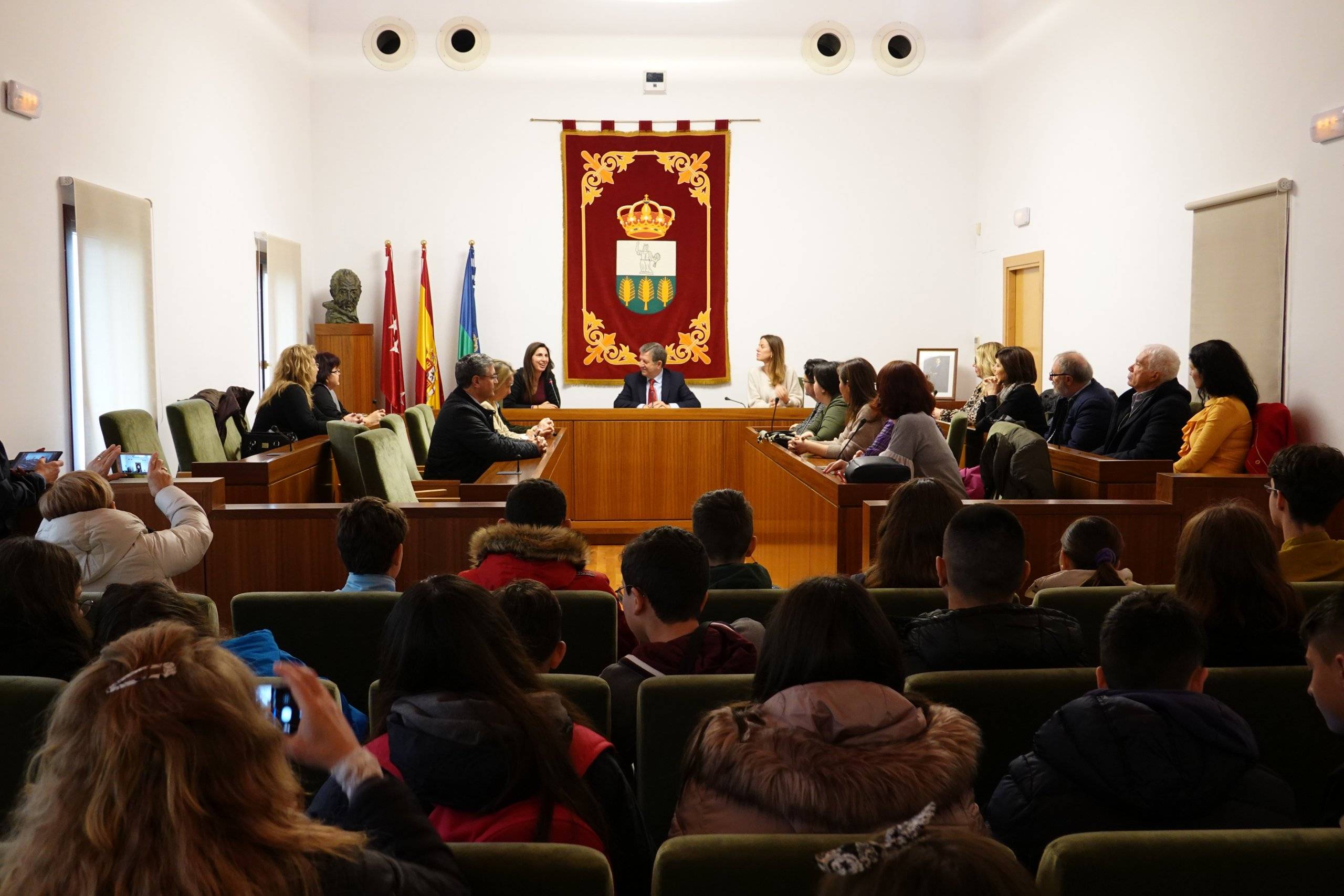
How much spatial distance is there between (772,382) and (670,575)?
7.05m

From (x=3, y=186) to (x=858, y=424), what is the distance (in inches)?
165

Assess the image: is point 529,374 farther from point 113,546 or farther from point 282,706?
point 282,706

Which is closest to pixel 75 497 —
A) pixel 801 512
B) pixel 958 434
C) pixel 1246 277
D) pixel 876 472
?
pixel 876 472

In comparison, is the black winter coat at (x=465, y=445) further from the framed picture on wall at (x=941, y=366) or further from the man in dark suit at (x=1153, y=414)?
the framed picture on wall at (x=941, y=366)

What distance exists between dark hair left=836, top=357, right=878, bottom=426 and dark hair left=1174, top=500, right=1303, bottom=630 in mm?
3185

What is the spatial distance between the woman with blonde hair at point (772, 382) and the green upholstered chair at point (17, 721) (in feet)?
22.8

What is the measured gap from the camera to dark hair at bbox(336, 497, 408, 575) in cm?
307

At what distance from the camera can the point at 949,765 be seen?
1.48 meters

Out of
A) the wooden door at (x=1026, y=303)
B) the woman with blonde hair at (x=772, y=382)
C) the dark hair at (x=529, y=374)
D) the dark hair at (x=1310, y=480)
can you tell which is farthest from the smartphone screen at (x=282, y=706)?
the wooden door at (x=1026, y=303)

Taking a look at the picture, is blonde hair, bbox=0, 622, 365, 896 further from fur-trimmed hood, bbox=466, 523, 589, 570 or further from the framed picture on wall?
the framed picture on wall

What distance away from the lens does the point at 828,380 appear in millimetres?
6621

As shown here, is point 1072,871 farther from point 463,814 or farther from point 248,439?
point 248,439

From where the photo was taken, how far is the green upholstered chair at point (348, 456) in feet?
18.2

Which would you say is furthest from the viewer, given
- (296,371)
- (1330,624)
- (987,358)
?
(987,358)
